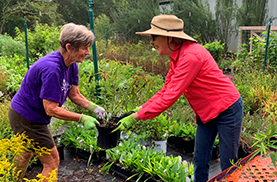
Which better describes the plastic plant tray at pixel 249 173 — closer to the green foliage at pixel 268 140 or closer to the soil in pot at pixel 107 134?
the green foliage at pixel 268 140

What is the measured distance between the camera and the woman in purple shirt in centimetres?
195

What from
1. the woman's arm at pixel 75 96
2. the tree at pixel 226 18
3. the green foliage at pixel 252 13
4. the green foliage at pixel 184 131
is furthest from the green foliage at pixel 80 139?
the green foliage at pixel 252 13

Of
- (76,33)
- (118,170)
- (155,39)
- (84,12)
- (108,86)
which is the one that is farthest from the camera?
(84,12)

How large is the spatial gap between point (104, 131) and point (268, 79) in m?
4.06

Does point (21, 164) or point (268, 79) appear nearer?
point (21, 164)

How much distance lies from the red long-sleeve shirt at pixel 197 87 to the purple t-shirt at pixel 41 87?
0.72 meters

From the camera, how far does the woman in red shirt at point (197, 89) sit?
1.99m

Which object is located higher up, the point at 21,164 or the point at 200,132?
the point at 200,132

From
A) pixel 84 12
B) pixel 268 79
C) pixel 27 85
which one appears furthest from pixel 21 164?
pixel 84 12

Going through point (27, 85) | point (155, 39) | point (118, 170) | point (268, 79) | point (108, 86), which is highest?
point (155, 39)

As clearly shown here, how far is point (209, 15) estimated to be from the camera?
11680 mm

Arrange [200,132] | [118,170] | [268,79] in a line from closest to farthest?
[200,132], [118,170], [268,79]

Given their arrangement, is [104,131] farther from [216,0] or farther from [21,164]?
[216,0]

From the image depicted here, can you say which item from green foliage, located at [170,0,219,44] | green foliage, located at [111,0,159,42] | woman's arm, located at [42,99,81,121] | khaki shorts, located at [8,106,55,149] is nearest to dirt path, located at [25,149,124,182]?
khaki shorts, located at [8,106,55,149]
